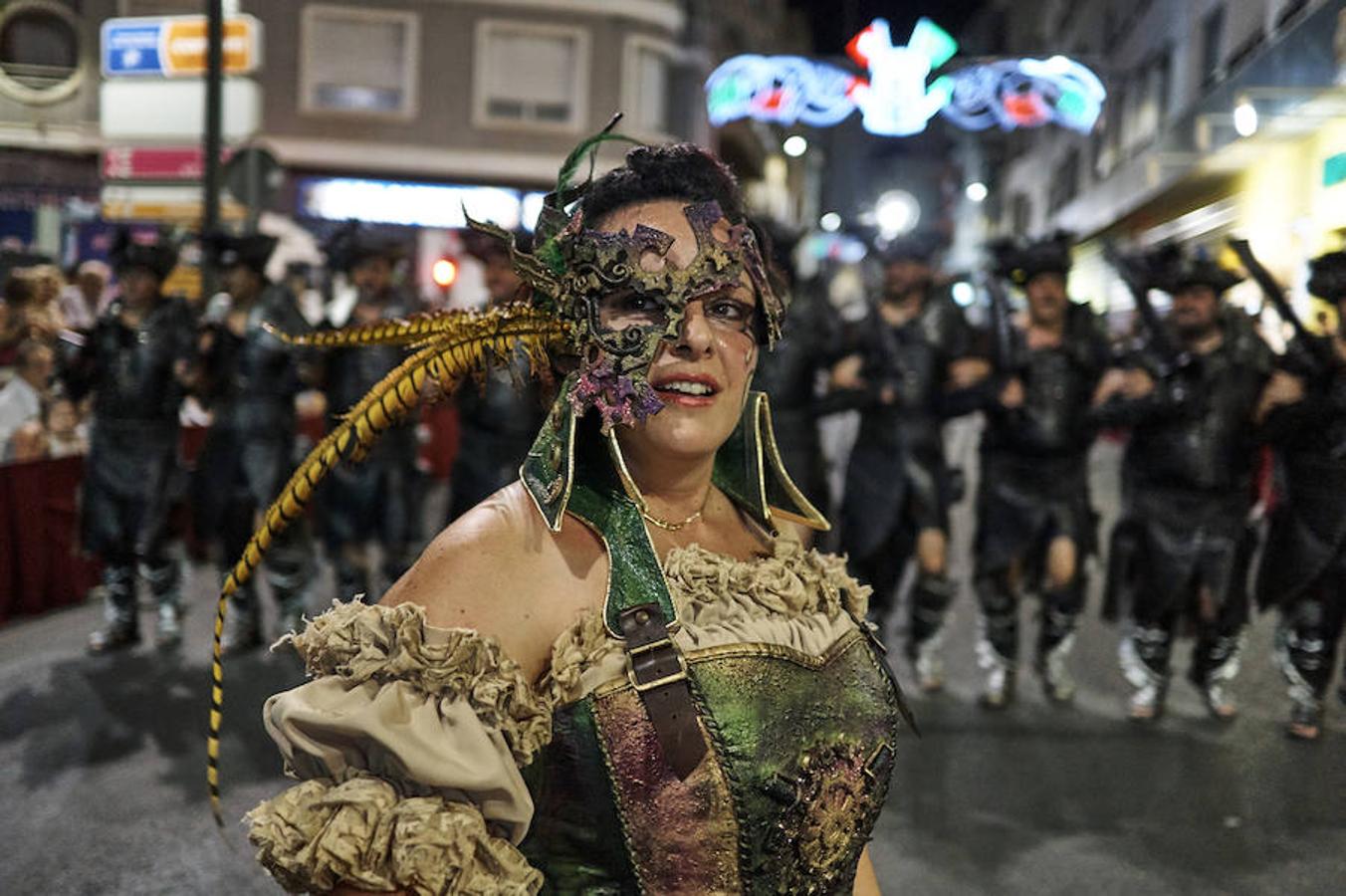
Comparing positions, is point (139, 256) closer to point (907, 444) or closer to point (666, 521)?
point (907, 444)

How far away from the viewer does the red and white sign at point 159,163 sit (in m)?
10.5

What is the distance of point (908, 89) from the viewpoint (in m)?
15.0

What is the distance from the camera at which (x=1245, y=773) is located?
227 inches

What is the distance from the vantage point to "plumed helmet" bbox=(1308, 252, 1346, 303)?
20.0 feet

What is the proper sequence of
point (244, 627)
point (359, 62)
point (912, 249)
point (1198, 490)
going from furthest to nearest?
point (359, 62)
point (244, 627)
point (912, 249)
point (1198, 490)

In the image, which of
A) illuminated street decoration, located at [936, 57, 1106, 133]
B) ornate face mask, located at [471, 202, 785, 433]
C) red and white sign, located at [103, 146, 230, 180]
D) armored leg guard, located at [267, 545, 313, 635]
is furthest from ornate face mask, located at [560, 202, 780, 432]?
illuminated street decoration, located at [936, 57, 1106, 133]

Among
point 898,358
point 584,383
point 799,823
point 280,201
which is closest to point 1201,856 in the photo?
point 898,358

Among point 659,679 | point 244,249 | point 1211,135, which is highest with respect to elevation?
point 1211,135

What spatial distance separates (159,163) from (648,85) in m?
14.2

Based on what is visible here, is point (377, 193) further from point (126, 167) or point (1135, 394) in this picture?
point (1135, 394)

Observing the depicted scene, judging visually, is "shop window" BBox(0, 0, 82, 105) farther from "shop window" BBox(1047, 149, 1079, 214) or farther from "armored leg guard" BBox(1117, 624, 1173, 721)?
"shop window" BBox(1047, 149, 1079, 214)

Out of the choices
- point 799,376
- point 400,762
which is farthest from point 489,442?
point 400,762

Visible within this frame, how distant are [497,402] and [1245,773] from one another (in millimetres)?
3850

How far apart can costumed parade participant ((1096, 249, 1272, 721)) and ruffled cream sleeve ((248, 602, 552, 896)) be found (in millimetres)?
5308
